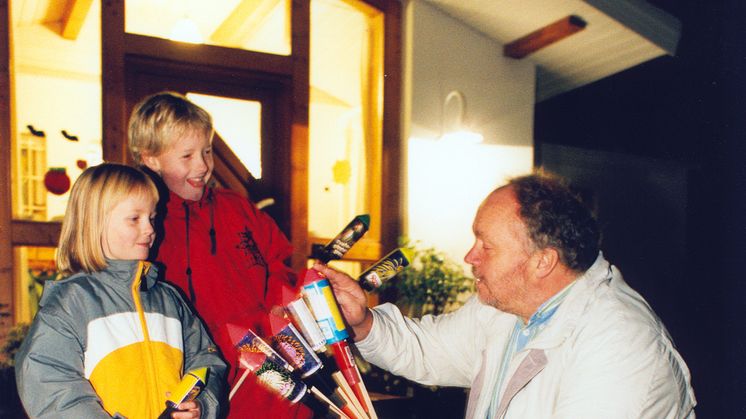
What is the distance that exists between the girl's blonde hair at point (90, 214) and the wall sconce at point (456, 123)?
3704 millimetres

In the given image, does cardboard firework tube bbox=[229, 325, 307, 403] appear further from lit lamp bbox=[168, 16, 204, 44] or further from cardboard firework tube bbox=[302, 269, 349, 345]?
lit lamp bbox=[168, 16, 204, 44]

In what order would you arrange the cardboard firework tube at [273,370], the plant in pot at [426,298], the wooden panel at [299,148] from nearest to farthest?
the cardboard firework tube at [273,370] < the plant in pot at [426,298] < the wooden panel at [299,148]

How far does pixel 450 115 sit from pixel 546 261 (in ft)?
12.0

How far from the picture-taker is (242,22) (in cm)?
500

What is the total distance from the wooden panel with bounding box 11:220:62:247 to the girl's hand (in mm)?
2700

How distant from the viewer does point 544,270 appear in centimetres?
208

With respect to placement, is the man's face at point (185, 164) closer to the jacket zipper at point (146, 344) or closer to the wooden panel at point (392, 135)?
the jacket zipper at point (146, 344)

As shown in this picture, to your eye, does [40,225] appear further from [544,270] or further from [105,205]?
[544,270]

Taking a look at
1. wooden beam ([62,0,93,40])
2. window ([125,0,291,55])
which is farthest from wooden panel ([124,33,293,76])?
wooden beam ([62,0,93,40])

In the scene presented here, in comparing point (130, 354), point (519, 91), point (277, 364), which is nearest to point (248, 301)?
point (130, 354)

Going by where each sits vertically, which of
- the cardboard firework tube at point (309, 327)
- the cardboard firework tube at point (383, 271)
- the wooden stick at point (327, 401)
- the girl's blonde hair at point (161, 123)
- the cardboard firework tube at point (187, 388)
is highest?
the girl's blonde hair at point (161, 123)

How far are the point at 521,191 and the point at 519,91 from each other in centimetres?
422

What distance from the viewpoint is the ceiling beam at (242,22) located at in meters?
4.78

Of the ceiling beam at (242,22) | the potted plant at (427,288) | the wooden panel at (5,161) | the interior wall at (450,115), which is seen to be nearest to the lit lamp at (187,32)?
the ceiling beam at (242,22)
